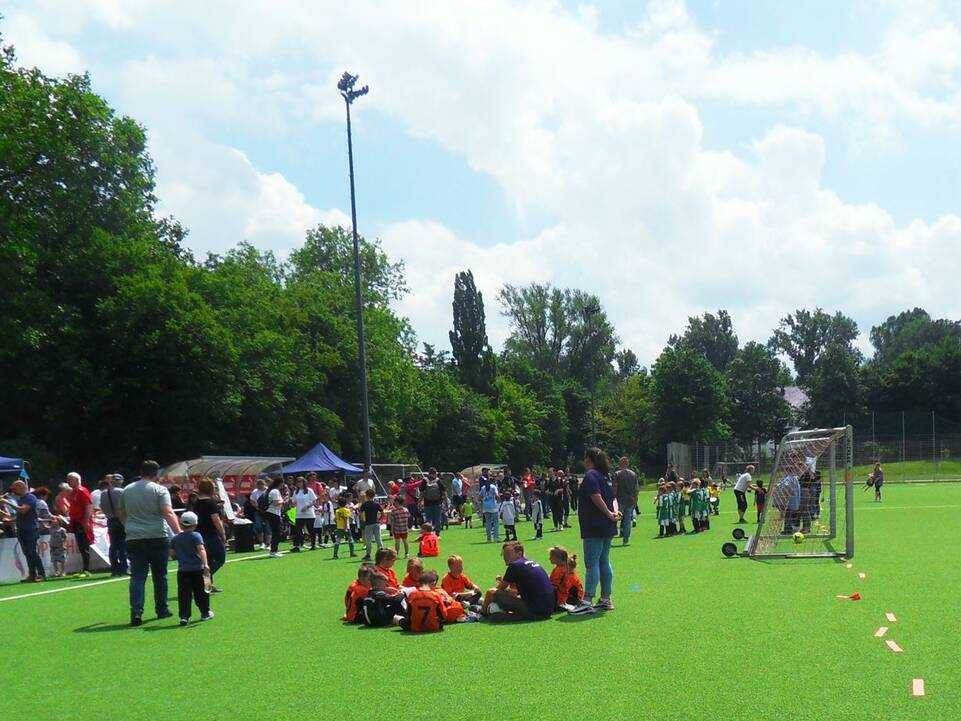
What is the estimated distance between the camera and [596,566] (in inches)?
469

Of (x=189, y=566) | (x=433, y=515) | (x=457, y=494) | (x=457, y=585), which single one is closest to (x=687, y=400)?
(x=457, y=494)

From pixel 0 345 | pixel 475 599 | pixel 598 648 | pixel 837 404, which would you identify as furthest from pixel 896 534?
pixel 837 404

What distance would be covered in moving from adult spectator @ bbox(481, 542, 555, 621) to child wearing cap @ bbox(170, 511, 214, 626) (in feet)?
10.9

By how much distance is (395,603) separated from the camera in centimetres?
1170

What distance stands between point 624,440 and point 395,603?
80734mm

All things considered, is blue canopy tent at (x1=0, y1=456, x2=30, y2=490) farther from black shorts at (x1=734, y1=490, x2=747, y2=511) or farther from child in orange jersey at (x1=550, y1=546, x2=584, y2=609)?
black shorts at (x1=734, y1=490, x2=747, y2=511)

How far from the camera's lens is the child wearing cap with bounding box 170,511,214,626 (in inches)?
468

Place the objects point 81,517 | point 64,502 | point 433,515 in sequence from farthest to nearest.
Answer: point 433,515
point 64,502
point 81,517

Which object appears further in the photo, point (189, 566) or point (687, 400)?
point (687, 400)

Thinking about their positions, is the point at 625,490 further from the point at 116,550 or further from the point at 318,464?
the point at 318,464

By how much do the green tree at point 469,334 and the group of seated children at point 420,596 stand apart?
67.9 meters

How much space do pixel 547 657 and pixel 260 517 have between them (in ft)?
56.9

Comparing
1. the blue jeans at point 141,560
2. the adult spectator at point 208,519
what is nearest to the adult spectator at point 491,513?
the adult spectator at point 208,519

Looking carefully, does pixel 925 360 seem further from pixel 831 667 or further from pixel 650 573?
pixel 831 667
